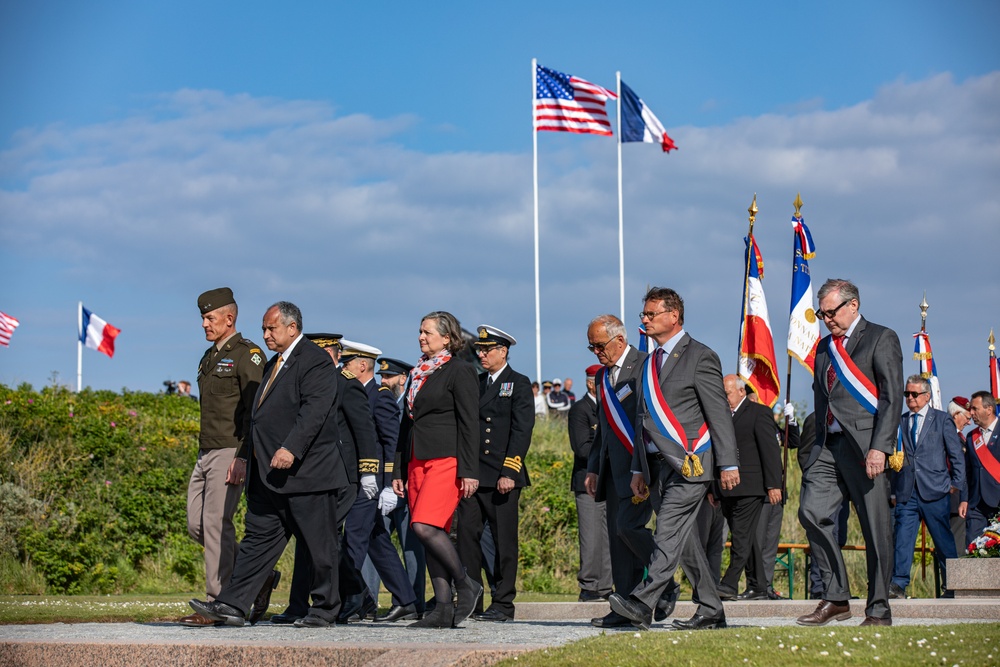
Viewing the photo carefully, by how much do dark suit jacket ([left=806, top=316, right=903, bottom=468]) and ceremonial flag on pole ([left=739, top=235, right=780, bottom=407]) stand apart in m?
7.63

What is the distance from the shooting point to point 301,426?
8867mm

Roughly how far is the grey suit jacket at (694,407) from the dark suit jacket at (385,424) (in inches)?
128

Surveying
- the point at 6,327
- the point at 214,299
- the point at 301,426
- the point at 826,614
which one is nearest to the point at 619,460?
the point at 826,614

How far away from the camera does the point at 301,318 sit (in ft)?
31.2

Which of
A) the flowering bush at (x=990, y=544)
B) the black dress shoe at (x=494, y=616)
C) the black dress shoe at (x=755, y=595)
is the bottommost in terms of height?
the black dress shoe at (x=755, y=595)

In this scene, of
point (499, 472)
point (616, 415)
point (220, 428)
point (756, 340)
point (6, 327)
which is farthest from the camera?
point (6, 327)

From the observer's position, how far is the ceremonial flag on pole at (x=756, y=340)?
16.5 m

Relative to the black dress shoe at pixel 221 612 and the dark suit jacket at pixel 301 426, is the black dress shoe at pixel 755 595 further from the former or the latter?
the black dress shoe at pixel 221 612

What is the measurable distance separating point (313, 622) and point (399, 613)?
5.60ft

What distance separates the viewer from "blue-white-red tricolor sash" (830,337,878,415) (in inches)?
332

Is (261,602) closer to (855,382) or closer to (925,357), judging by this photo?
(855,382)

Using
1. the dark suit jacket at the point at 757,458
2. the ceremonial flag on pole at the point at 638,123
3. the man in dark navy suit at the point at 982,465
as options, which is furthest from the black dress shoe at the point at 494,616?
the ceremonial flag on pole at the point at 638,123

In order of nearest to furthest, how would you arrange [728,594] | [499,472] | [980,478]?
[499,472]
[728,594]
[980,478]

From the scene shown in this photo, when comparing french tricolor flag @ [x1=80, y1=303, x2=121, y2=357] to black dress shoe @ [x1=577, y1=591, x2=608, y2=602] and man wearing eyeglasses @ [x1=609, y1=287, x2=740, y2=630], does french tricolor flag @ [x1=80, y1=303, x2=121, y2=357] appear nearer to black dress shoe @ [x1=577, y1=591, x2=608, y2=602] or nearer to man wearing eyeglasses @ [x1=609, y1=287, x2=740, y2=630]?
black dress shoe @ [x1=577, y1=591, x2=608, y2=602]
